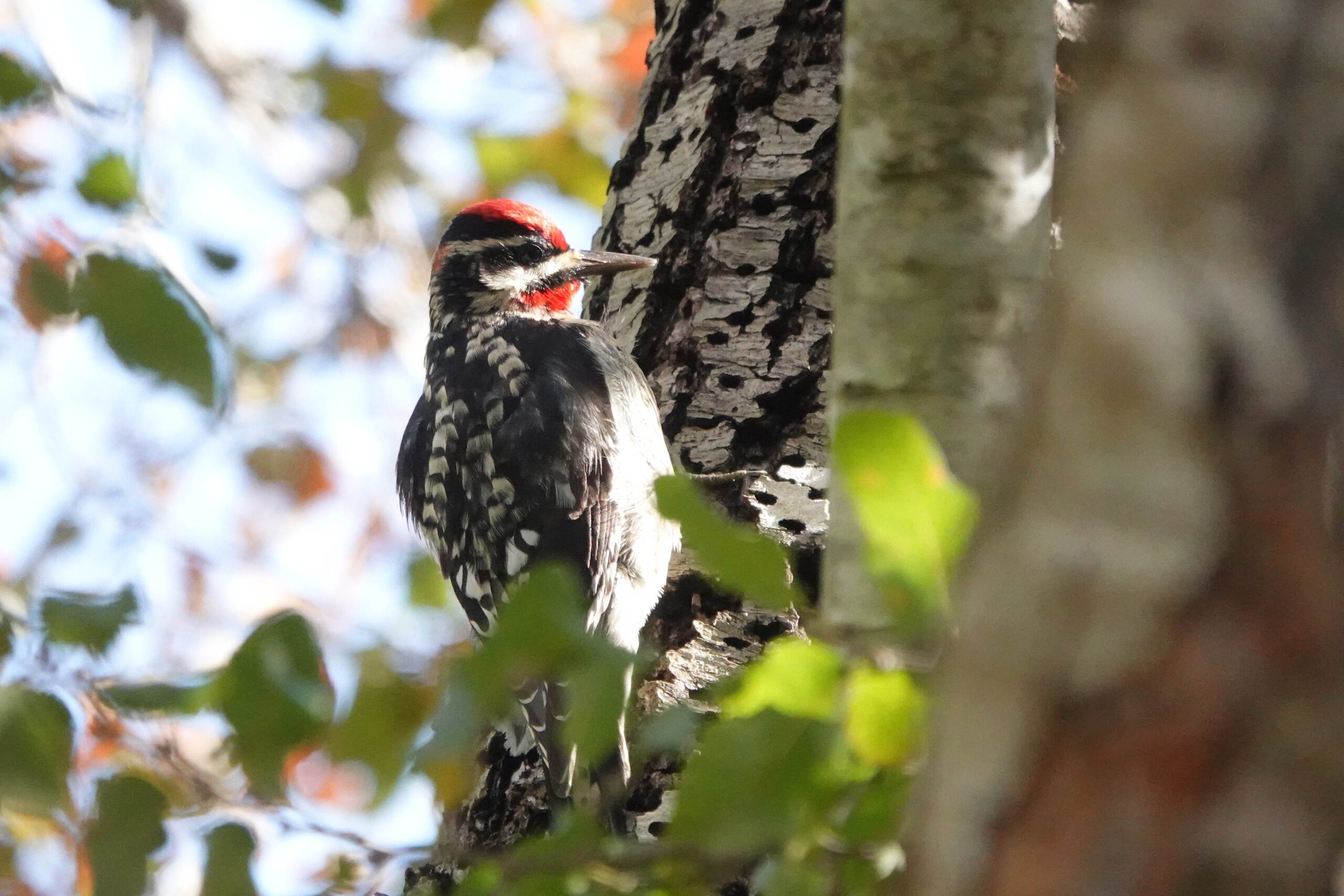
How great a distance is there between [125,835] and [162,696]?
0.75 ft

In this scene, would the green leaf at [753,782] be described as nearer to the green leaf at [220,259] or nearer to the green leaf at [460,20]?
the green leaf at [220,259]

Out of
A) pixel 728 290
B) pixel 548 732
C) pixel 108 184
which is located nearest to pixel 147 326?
pixel 108 184

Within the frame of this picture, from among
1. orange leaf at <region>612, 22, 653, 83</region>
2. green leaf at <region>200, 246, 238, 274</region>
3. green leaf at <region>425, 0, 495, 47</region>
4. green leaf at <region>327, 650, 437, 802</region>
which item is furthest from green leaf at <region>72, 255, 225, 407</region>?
orange leaf at <region>612, 22, 653, 83</region>

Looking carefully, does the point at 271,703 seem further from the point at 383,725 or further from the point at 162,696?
the point at 162,696

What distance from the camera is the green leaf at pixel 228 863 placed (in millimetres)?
1245

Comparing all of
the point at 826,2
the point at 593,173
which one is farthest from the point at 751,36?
the point at 593,173

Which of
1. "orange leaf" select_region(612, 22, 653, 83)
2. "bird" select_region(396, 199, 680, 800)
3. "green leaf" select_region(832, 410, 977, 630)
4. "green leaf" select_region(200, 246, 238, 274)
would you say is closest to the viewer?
"green leaf" select_region(832, 410, 977, 630)

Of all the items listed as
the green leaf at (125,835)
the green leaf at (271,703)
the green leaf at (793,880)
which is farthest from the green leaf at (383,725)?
the green leaf at (793,880)

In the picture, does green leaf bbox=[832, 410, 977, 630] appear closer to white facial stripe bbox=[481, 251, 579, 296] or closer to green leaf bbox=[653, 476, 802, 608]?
green leaf bbox=[653, 476, 802, 608]

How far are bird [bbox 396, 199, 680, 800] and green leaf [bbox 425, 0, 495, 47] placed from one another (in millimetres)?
696

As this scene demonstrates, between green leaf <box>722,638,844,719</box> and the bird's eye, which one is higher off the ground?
the bird's eye

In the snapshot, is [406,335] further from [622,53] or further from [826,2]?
[622,53]

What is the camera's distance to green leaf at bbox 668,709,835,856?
102cm

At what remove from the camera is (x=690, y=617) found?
9.21ft
